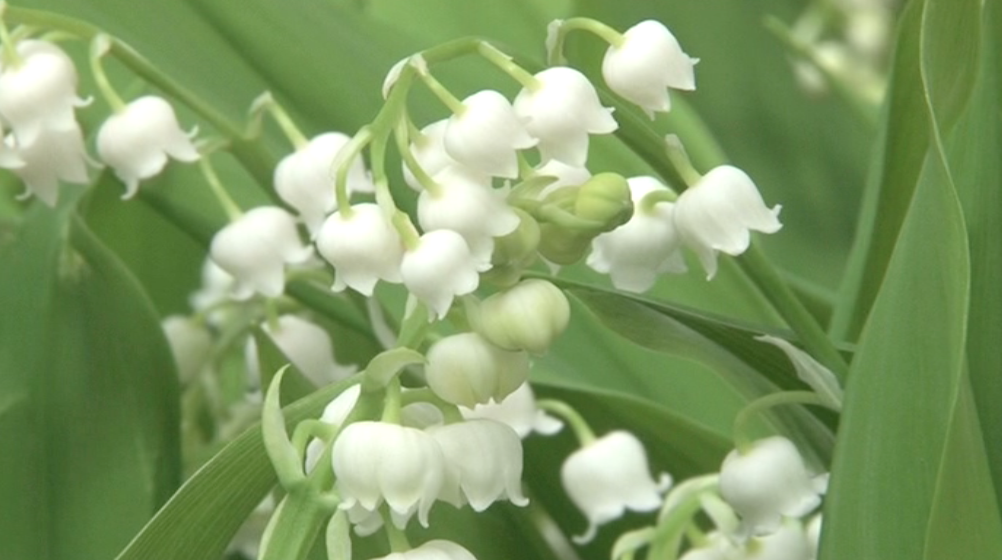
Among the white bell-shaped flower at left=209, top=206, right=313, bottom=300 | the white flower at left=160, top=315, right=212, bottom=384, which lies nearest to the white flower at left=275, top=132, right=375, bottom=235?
the white bell-shaped flower at left=209, top=206, right=313, bottom=300

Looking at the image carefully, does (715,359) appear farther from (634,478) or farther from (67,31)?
(67,31)

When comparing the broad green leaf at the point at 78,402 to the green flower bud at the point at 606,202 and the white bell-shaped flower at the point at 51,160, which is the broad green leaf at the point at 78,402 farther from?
the green flower bud at the point at 606,202

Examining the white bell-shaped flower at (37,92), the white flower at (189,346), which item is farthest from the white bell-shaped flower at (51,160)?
the white flower at (189,346)

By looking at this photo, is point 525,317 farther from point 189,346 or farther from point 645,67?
point 189,346

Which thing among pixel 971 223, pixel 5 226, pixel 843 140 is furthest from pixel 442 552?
pixel 843 140

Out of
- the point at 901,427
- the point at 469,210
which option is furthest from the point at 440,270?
the point at 901,427

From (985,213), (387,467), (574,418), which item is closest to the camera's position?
(387,467)
